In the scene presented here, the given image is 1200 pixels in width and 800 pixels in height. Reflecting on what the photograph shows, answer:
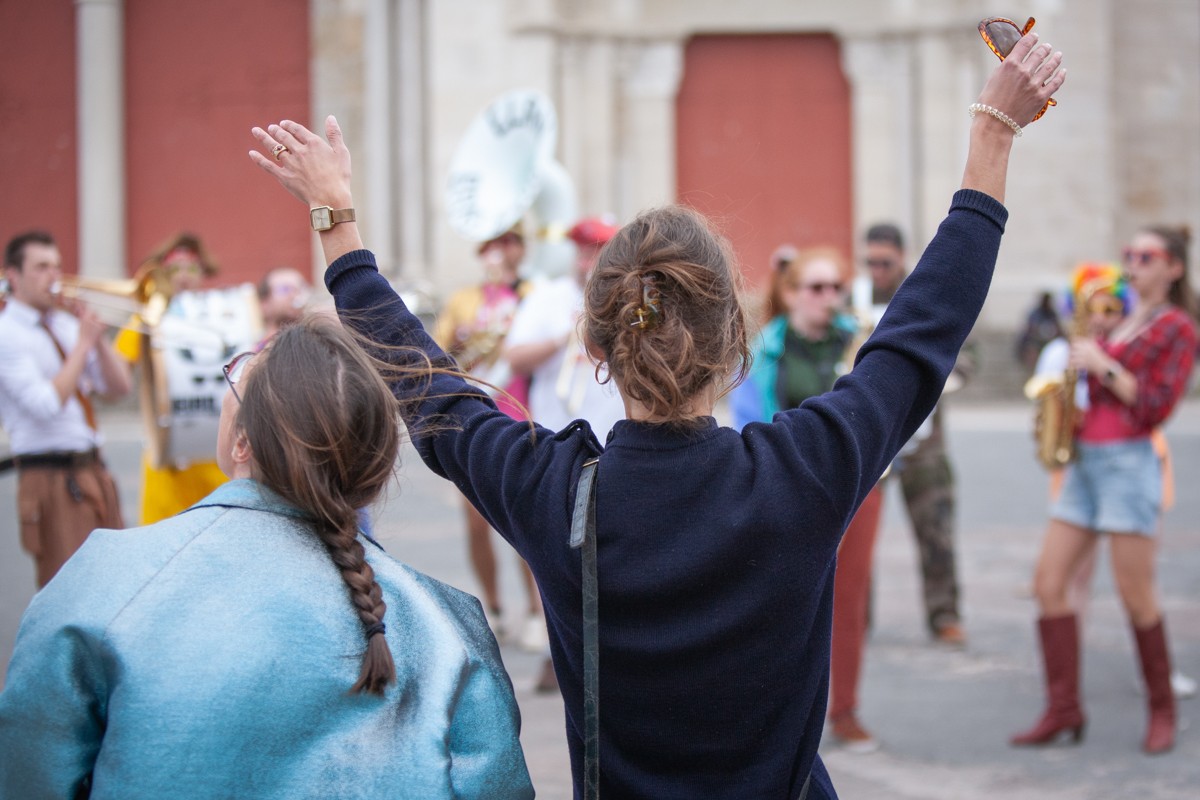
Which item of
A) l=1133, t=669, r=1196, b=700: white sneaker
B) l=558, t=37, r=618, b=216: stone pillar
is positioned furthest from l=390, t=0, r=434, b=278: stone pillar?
l=1133, t=669, r=1196, b=700: white sneaker

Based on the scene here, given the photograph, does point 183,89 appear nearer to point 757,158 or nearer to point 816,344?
point 757,158

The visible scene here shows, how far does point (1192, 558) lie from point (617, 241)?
22.1 ft

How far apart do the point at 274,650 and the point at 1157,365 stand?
4001 mm

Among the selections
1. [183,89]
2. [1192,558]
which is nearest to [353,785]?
[1192,558]

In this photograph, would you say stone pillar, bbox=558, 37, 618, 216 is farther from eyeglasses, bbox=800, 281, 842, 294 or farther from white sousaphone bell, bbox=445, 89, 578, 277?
eyeglasses, bbox=800, 281, 842, 294

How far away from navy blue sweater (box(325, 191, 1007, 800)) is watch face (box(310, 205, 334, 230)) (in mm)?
394

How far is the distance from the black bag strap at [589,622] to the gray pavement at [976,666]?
14.7 inches

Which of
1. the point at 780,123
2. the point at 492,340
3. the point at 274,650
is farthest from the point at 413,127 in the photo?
the point at 274,650

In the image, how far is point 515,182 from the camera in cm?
716

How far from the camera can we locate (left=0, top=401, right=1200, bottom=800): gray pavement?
14.2ft

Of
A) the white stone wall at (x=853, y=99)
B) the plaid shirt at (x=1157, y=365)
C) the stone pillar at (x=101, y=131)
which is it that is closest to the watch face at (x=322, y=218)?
the plaid shirt at (x=1157, y=365)

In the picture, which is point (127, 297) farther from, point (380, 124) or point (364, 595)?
point (380, 124)

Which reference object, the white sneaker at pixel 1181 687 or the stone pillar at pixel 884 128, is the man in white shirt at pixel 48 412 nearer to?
the white sneaker at pixel 1181 687

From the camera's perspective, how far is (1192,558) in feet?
24.7
